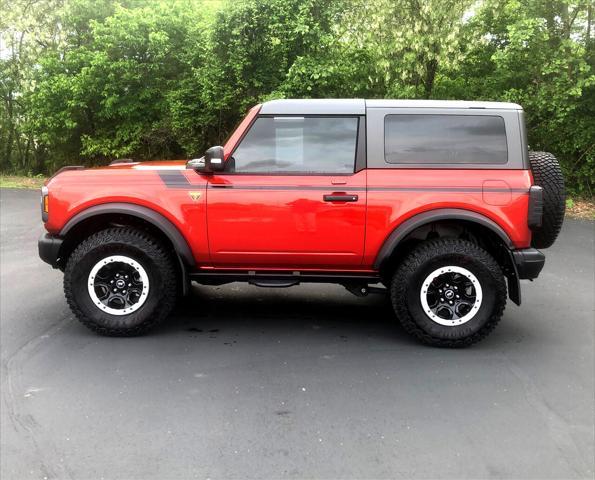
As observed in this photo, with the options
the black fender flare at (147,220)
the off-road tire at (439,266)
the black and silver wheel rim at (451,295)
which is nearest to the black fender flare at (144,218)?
the black fender flare at (147,220)

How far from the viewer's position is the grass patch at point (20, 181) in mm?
14867

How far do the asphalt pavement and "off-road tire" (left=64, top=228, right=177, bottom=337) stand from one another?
149mm

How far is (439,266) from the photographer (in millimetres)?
4262

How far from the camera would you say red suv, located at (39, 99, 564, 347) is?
13.9 ft

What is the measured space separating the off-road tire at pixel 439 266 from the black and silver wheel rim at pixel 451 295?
3 cm

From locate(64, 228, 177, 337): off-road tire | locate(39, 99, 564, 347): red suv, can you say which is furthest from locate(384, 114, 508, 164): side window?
locate(64, 228, 177, 337): off-road tire

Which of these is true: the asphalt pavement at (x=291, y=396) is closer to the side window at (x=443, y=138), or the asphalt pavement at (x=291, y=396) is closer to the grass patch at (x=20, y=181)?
the side window at (x=443, y=138)

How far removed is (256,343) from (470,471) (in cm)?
203

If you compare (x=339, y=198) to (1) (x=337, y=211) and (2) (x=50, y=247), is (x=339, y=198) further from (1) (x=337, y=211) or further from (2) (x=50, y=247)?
(2) (x=50, y=247)

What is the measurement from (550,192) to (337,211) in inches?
66.1

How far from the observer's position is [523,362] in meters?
4.07

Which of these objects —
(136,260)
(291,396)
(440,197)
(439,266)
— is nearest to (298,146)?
(440,197)

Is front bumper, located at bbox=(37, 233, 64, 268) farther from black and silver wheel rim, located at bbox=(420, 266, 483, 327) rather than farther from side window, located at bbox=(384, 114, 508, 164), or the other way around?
black and silver wheel rim, located at bbox=(420, 266, 483, 327)

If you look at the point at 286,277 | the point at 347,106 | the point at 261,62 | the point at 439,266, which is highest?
the point at 261,62
